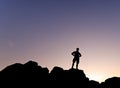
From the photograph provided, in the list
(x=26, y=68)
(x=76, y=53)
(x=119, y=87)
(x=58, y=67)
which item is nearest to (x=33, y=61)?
(x=26, y=68)

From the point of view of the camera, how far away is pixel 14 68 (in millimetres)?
38750

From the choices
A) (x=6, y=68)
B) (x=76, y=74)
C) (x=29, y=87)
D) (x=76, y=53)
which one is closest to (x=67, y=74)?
(x=76, y=74)

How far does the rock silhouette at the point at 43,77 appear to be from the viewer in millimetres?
37281

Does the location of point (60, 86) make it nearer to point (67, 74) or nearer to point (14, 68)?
point (67, 74)

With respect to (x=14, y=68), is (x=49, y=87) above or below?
below

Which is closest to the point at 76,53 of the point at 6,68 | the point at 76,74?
the point at 76,74

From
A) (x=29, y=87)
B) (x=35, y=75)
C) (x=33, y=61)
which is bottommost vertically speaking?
(x=29, y=87)

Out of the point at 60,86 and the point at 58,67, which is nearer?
the point at 60,86

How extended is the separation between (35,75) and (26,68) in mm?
2053

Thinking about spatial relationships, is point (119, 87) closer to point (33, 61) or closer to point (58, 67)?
point (58, 67)

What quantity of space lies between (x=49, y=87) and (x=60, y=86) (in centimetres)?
196

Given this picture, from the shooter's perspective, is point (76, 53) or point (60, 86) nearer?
point (60, 86)

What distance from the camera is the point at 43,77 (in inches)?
1515

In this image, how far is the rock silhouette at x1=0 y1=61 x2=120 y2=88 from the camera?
3728cm
